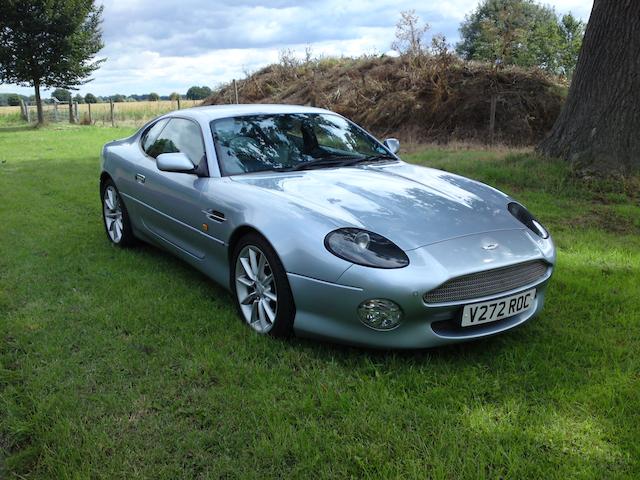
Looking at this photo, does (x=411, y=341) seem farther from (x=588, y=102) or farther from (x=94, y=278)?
(x=588, y=102)

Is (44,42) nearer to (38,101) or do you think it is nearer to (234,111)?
(38,101)

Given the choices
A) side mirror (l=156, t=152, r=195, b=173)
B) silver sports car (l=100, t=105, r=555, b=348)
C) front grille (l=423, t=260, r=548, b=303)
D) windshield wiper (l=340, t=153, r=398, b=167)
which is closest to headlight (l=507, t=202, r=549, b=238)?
silver sports car (l=100, t=105, r=555, b=348)

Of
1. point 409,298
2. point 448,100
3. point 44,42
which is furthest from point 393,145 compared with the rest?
point 44,42

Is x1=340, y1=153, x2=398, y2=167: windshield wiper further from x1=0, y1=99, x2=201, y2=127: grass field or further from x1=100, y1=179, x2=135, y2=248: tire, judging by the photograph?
x1=0, y1=99, x2=201, y2=127: grass field

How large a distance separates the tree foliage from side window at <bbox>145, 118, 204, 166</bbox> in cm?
1281

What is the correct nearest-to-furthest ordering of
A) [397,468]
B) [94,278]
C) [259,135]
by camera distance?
[397,468], [259,135], [94,278]

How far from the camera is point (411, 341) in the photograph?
285cm

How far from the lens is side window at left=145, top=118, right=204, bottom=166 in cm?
420

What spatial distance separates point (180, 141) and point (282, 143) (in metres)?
0.89

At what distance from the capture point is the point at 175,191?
4180mm

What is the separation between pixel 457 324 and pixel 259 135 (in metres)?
2.11

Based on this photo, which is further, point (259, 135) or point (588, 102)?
point (588, 102)

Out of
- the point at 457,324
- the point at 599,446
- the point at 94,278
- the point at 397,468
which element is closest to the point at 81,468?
the point at 397,468

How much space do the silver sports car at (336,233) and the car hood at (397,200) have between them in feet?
0.04
